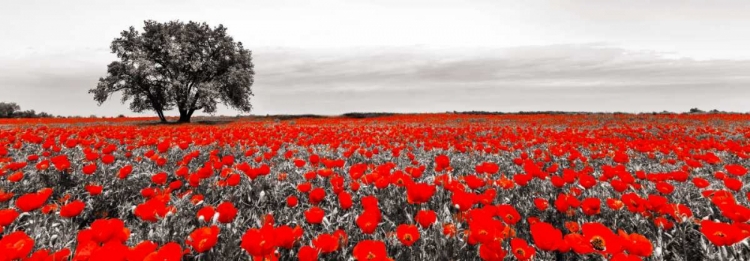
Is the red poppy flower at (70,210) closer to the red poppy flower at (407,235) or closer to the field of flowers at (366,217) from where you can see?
the field of flowers at (366,217)

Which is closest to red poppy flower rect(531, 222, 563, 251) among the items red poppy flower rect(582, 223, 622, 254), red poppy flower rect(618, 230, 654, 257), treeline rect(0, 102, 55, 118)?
red poppy flower rect(582, 223, 622, 254)

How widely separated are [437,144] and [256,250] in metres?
5.55

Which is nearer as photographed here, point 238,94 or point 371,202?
point 371,202

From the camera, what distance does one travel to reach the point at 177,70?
99.0ft

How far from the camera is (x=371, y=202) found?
2609mm

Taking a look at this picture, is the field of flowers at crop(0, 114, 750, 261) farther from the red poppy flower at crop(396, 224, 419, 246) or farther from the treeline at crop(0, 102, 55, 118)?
the treeline at crop(0, 102, 55, 118)

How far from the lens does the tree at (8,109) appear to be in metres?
47.9

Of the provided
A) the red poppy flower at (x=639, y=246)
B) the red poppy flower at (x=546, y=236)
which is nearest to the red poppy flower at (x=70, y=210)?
the red poppy flower at (x=546, y=236)

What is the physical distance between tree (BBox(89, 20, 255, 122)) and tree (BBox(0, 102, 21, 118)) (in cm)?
3081

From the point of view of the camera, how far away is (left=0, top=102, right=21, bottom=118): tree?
47.9 metres

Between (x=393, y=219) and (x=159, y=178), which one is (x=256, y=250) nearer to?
(x=393, y=219)

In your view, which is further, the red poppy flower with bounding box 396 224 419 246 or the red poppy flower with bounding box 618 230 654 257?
the red poppy flower with bounding box 396 224 419 246

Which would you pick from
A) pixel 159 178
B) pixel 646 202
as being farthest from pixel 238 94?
pixel 646 202

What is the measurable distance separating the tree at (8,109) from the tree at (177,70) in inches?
1213
